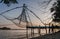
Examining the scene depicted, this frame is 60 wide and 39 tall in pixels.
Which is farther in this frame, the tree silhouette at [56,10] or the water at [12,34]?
the tree silhouette at [56,10]

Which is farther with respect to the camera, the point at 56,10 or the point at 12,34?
the point at 56,10

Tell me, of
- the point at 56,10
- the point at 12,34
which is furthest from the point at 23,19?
the point at 56,10

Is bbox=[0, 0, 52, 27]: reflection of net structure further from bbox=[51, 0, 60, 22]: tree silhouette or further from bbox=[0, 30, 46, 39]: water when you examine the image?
bbox=[51, 0, 60, 22]: tree silhouette

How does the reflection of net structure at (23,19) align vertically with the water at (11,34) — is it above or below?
above

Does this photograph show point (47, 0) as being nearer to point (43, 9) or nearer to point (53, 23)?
point (43, 9)

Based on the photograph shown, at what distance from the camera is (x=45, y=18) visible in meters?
1.81

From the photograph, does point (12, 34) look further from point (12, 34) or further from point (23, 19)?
point (23, 19)

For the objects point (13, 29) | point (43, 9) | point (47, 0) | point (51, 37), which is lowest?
point (51, 37)

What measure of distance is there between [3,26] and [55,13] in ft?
2.28

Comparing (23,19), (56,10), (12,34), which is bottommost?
(12,34)

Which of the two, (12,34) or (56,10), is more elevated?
(56,10)

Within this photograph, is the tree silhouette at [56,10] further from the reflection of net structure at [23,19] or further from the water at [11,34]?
the water at [11,34]

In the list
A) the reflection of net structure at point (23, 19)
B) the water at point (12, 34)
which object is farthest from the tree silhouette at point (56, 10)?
the water at point (12, 34)

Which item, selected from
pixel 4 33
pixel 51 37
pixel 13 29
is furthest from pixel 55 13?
pixel 4 33
